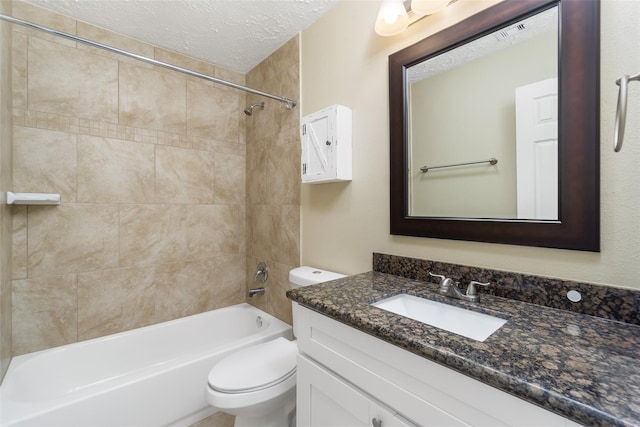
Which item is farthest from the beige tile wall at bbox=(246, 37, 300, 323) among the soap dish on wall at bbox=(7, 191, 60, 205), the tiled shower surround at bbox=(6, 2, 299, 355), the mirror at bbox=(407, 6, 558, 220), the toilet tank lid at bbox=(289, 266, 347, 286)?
the soap dish on wall at bbox=(7, 191, 60, 205)

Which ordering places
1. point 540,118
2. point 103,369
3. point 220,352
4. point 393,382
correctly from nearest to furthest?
1. point 393,382
2. point 540,118
3. point 220,352
4. point 103,369

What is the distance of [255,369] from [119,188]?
145 cm

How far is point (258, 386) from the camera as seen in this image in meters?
1.16

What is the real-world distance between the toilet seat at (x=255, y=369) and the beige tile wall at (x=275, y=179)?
491 mm

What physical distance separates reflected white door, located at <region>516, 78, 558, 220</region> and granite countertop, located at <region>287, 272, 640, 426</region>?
0.33 meters

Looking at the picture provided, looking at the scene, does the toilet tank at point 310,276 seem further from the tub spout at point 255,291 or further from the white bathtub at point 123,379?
the tub spout at point 255,291

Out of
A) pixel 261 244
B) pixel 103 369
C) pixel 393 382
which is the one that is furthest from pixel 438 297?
pixel 103 369

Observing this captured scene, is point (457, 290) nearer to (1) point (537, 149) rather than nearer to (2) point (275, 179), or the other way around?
(1) point (537, 149)

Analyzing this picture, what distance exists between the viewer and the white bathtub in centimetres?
116

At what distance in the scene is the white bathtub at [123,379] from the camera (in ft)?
3.81

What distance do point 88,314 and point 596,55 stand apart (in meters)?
2.64

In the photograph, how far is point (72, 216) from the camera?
1.64 metres

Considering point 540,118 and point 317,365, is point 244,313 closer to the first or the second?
point 317,365

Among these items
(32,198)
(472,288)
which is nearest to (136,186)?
(32,198)
